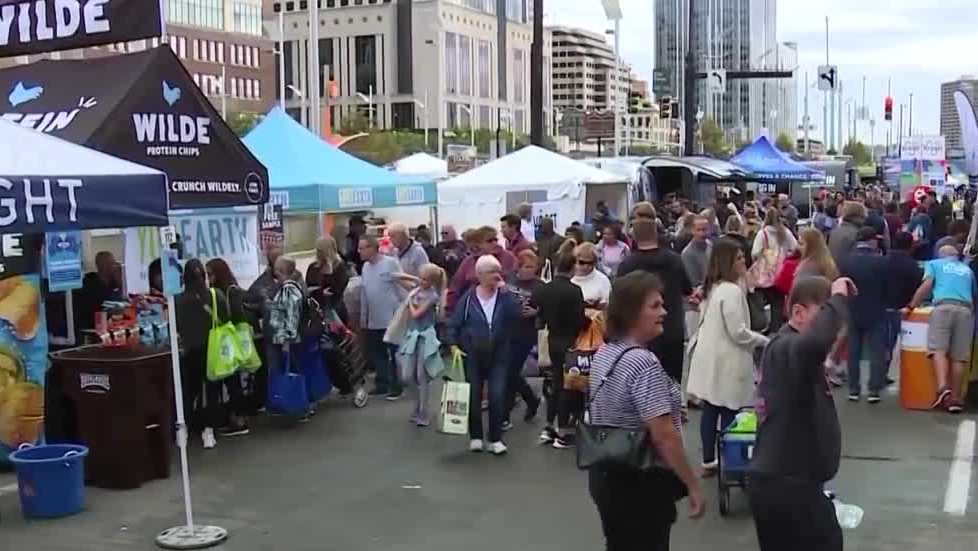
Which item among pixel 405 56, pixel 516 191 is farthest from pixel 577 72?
pixel 516 191

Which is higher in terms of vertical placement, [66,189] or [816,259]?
[66,189]

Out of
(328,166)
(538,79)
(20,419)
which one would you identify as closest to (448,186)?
(538,79)

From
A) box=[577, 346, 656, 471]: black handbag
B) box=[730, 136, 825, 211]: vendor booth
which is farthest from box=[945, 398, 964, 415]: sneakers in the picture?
box=[730, 136, 825, 211]: vendor booth

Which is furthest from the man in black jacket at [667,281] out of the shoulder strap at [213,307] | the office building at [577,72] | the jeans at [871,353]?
the office building at [577,72]

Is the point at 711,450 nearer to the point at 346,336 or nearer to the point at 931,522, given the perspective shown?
the point at 931,522

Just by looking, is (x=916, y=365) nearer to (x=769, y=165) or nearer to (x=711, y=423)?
(x=711, y=423)

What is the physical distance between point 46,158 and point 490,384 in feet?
12.6

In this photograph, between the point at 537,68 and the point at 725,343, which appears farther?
the point at 537,68

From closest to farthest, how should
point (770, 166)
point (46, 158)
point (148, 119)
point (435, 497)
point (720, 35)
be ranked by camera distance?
point (46, 158) → point (435, 497) → point (148, 119) → point (770, 166) → point (720, 35)

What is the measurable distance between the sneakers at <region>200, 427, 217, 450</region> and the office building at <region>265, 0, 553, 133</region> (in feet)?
412

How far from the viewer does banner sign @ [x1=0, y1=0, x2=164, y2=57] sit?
25.4ft

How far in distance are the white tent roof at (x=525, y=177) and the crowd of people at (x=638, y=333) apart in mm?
7535

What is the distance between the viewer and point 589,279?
9.37 m

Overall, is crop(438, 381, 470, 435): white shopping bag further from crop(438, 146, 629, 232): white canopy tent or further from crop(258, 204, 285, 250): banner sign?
crop(438, 146, 629, 232): white canopy tent
